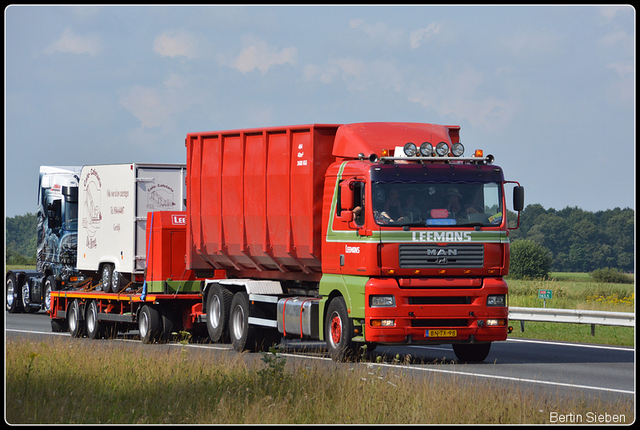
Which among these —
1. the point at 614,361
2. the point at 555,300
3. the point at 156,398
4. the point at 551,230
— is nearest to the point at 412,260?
the point at 614,361

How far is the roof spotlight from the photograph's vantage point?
54.6 ft

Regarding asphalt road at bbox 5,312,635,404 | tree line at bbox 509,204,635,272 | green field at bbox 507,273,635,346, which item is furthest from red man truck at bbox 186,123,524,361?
tree line at bbox 509,204,635,272

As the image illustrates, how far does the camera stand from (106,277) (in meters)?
23.8

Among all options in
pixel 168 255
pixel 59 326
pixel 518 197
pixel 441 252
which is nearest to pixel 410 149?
pixel 441 252

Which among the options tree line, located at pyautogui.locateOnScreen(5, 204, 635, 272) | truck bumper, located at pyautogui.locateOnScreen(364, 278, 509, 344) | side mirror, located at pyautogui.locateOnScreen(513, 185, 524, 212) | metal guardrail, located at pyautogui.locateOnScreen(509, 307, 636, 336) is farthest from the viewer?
tree line, located at pyautogui.locateOnScreen(5, 204, 635, 272)

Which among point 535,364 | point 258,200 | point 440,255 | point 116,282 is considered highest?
point 258,200

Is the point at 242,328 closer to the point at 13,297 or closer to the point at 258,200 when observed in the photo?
the point at 258,200

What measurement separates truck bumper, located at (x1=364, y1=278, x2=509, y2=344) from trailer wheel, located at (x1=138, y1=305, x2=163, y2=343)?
6673mm

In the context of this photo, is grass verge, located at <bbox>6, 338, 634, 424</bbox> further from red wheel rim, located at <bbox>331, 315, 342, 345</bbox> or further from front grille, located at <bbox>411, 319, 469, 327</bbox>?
red wheel rim, located at <bbox>331, 315, 342, 345</bbox>

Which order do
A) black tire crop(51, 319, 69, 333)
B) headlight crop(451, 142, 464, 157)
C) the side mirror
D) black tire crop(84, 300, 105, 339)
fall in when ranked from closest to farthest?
the side mirror → headlight crop(451, 142, 464, 157) → black tire crop(84, 300, 105, 339) → black tire crop(51, 319, 69, 333)

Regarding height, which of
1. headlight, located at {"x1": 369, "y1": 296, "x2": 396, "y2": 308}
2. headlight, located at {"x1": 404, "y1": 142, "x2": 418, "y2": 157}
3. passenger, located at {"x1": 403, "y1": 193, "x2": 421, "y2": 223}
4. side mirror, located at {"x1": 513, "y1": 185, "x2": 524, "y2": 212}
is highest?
→ headlight, located at {"x1": 404, "y1": 142, "x2": 418, "y2": 157}

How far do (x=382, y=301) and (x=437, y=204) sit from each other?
178 centimetres

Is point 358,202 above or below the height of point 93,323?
above

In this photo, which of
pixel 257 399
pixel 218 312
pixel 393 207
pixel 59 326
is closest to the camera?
pixel 257 399
